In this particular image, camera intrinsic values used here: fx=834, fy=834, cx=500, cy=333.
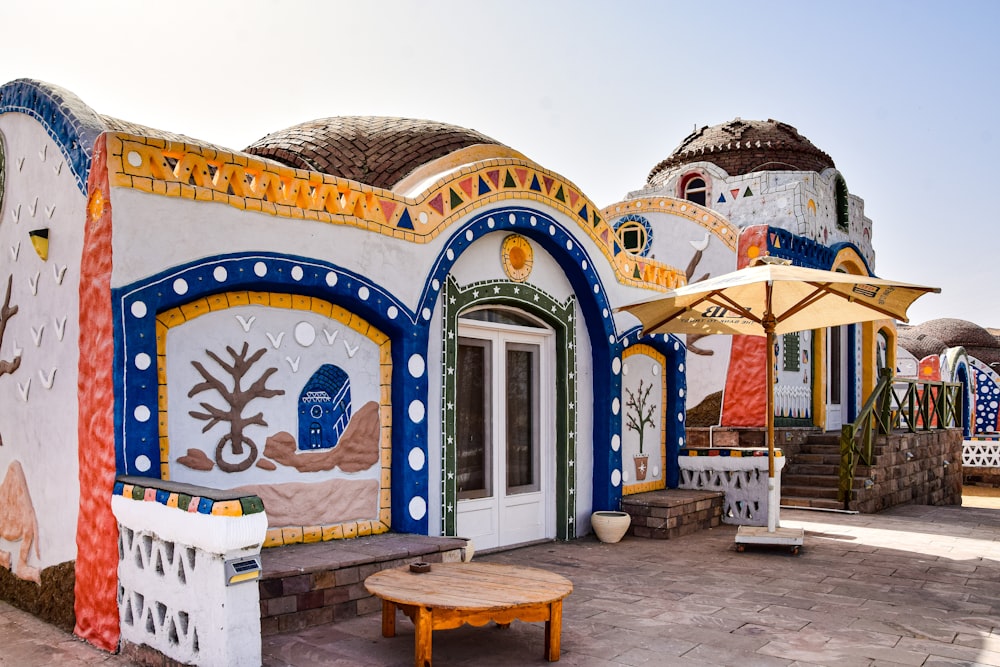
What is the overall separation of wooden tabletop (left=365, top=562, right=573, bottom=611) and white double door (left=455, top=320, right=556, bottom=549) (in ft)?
7.73

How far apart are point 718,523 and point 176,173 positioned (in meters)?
7.29

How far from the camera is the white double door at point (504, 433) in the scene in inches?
304

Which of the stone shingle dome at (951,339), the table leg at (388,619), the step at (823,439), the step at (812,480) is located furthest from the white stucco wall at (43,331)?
the stone shingle dome at (951,339)

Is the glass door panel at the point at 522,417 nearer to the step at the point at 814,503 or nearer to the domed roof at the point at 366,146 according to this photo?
the domed roof at the point at 366,146

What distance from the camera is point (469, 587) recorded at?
4789 mm

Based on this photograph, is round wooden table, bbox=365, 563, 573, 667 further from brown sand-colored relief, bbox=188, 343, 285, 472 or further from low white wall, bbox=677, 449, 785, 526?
low white wall, bbox=677, 449, 785, 526

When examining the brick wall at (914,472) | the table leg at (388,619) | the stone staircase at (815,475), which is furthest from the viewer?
the brick wall at (914,472)

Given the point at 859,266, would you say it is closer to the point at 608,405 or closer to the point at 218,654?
the point at 608,405

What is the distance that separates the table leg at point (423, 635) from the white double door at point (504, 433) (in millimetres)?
3060

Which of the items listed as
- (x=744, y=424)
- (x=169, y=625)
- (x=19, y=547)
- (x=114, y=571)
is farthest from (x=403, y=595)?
(x=744, y=424)

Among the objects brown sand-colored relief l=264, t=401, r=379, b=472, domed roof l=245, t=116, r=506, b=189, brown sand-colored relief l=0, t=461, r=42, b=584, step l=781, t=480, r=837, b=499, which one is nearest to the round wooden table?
brown sand-colored relief l=264, t=401, r=379, b=472

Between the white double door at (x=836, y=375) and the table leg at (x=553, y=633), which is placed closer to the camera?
the table leg at (x=553, y=633)

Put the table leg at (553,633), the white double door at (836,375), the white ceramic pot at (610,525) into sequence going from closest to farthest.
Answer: the table leg at (553,633)
the white ceramic pot at (610,525)
the white double door at (836,375)

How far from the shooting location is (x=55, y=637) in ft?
18.0
